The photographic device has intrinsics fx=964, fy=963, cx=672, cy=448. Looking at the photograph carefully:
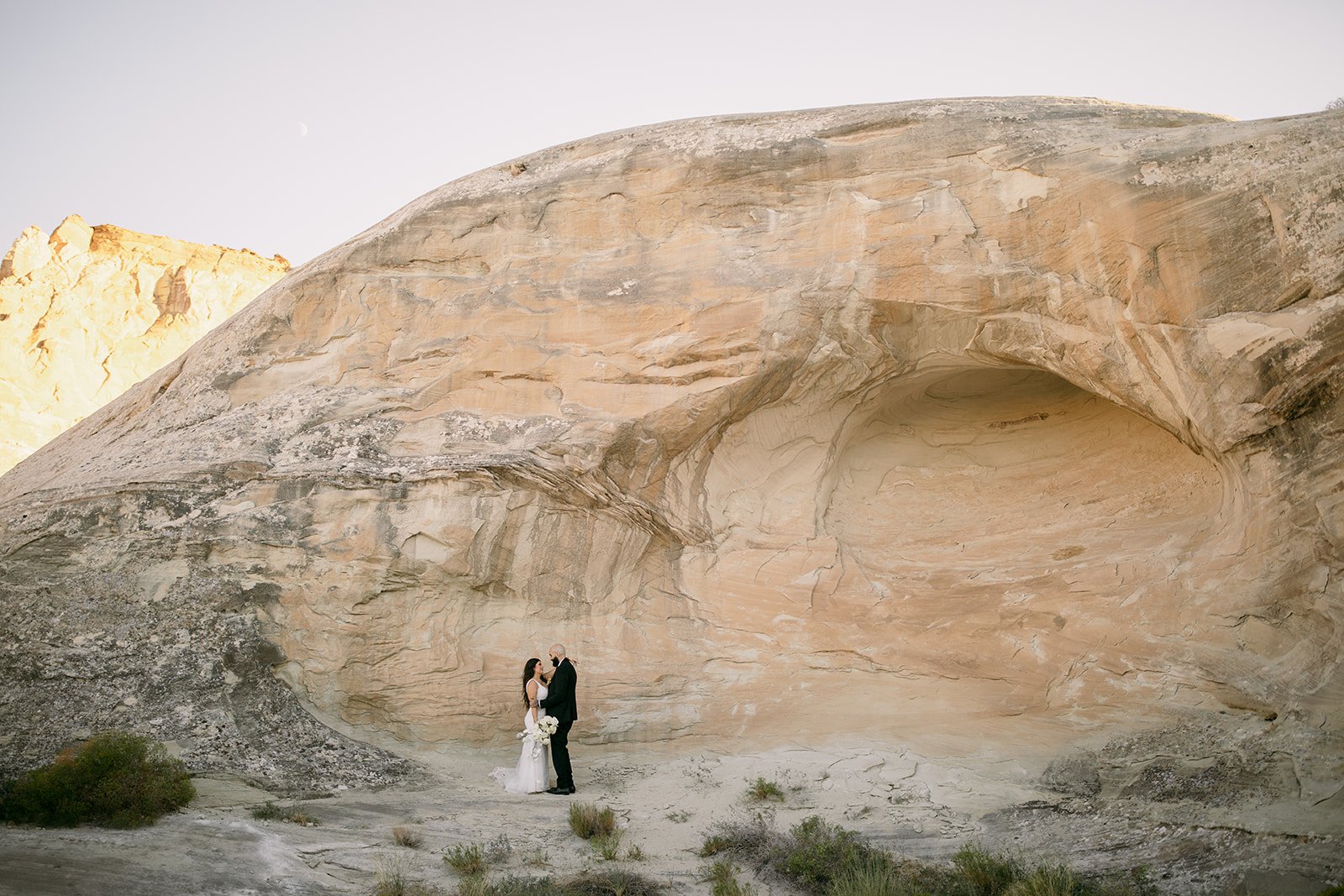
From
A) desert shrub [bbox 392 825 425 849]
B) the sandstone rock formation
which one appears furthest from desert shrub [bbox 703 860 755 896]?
the sandstone rock formation

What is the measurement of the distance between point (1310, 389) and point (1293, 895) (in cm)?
381

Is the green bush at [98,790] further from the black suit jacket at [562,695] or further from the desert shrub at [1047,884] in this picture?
the desert shrub at [1047,884]

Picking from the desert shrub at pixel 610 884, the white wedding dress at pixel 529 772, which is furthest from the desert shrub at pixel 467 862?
the white wedding dress at pixel 529 772

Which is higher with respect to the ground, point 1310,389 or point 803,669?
point 1310,389

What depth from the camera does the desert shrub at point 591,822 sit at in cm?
630

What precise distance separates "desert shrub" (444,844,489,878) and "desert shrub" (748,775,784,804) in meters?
2.24

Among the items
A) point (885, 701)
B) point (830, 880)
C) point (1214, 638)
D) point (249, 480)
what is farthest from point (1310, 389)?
point (249, 480)

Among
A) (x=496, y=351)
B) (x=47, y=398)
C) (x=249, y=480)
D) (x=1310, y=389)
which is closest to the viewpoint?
(x=1310, y=389)

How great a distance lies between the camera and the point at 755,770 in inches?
302

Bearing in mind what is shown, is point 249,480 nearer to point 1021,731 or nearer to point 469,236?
point 469,236

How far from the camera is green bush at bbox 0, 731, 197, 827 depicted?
223 inches

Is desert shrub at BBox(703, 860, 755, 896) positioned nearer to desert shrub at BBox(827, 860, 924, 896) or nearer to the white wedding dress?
desert shrub at BBox(827, 860, 924, 896)

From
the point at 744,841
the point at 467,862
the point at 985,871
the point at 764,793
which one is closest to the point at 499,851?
the point at 467,862

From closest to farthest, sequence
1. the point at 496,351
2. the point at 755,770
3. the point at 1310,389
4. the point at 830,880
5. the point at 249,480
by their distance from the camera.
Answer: the point at 830,880 → the point at 1310,389 → the point at 755,770 → the point at 249,480 → the point at 496,351
